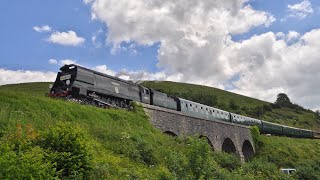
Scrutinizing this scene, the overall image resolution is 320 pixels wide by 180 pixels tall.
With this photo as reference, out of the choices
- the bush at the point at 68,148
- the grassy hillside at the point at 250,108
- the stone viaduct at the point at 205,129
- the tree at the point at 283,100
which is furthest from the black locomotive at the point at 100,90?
the tree at the point at 283,100

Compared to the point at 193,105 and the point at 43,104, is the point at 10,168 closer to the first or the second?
the point at 43,104

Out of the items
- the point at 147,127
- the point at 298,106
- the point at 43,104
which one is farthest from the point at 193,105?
the point at 298,106

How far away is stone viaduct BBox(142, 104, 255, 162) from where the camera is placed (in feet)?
89.4

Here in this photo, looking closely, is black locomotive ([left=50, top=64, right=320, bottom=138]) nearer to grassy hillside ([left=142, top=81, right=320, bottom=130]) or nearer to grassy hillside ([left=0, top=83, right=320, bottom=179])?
grassy hillside ([left=0, top=83, right=320, bottom=179])

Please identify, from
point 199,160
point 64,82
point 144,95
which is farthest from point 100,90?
point 199,160

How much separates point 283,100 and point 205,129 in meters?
108

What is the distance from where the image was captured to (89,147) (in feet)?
41.5

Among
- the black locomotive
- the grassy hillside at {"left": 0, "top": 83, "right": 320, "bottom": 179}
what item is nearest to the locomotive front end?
the black locomotive

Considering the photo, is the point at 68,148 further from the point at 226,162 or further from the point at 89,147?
the point at 226,162

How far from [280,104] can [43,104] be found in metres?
120

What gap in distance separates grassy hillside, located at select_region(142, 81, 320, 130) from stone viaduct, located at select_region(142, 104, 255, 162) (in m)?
53.9

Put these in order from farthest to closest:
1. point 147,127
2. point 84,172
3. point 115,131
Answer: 1. point 147,127
2. point 115,131
3. point 84,172

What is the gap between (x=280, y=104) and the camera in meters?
128

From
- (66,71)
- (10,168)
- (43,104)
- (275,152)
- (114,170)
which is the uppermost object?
(66,71)
